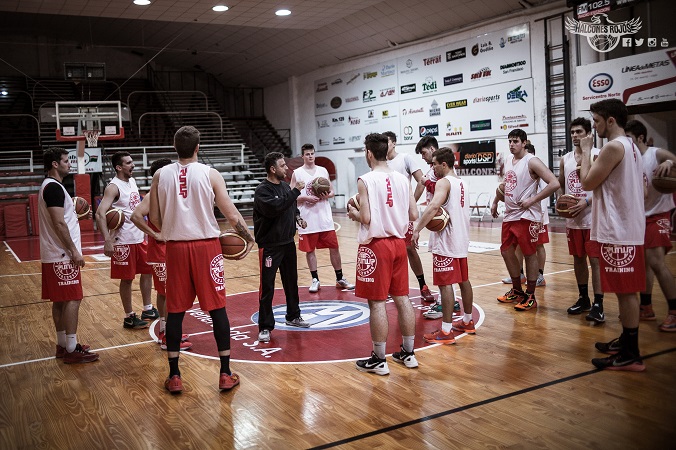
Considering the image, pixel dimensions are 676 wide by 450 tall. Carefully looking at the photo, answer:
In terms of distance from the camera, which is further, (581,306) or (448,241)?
(581,306)

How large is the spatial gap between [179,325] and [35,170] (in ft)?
62.9

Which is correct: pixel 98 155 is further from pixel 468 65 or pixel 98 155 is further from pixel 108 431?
pixel 108 431

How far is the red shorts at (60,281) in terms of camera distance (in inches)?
199

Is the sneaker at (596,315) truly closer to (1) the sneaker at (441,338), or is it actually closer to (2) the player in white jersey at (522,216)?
(2) the player in white jersey at (522,216)

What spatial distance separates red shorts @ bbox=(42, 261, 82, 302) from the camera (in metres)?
5.04

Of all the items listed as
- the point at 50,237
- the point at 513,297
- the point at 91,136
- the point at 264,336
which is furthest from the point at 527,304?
the point at 91,136

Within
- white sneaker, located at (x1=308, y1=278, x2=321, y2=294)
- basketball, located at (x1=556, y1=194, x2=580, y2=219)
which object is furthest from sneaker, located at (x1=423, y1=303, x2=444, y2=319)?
white sneaker, located at (x1=308, y1=278, x2=321, y2=294)

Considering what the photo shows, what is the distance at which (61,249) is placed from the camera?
5074 millimetres

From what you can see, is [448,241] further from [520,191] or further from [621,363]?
[621,363]

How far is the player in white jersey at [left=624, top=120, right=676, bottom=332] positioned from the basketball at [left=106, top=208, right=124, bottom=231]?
486 centimetres

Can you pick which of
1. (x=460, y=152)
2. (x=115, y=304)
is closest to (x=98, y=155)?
(x=460, y=152)

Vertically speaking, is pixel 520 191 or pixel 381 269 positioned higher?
pixel 520 191

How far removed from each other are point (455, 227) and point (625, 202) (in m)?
1.42

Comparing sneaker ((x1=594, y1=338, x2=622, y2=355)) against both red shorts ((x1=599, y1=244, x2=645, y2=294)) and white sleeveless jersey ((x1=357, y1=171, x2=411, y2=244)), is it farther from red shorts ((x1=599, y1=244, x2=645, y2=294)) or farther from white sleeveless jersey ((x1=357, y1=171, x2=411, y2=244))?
white sleeveless jersey ((x1=357, y1=171, x2=411, y2=244))
